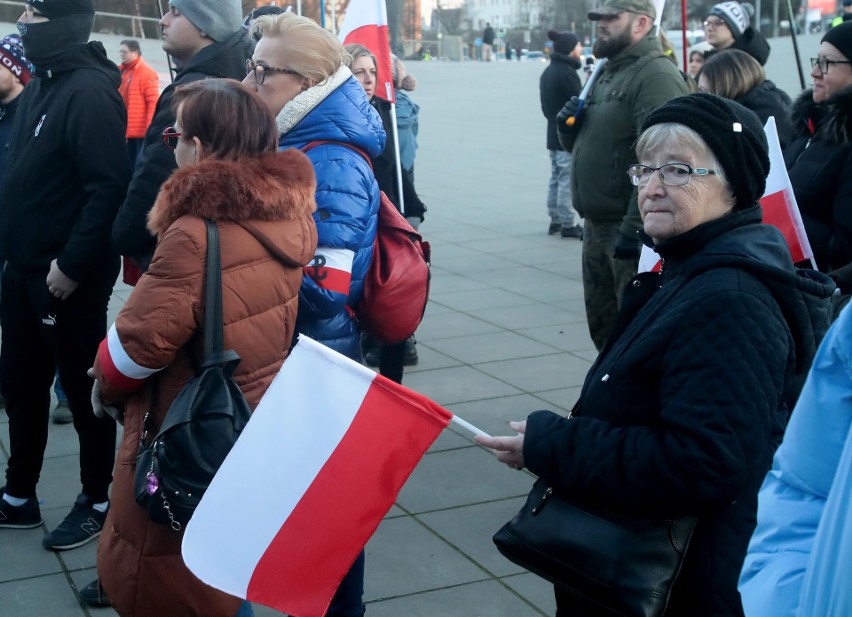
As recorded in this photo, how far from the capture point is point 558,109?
455 inches

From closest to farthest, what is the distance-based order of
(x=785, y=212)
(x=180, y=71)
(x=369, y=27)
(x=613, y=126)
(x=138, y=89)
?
(x=785, y=212)
(x=180, y=71)
(x=613, y=126)
(x=369, y=27)
(x=138, y=89)

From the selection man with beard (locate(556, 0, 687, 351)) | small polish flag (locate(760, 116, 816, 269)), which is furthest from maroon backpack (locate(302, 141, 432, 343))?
man with beard (locate(556, 0, 687, 351))

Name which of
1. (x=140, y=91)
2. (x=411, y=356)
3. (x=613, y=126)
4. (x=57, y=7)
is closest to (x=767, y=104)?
(x=613, y=126)

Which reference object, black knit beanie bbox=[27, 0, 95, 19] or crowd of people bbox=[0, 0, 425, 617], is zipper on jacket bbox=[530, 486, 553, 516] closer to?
crowd of people bbox=[0, 0, 425, 617]

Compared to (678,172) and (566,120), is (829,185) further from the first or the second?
(678,172)

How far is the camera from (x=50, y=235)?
4215mm

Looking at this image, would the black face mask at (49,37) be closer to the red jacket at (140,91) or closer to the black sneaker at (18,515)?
the black sneaker at (18,515)

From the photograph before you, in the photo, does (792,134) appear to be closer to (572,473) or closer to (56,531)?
(572,473)

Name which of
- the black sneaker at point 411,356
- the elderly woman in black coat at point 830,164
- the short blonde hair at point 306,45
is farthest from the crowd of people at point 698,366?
the black sneaker at point 411,356

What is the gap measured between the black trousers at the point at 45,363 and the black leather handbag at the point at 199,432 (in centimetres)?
173

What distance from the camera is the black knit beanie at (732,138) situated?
231 cm

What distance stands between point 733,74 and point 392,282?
3.09m

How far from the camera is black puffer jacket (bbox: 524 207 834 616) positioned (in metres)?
2.08

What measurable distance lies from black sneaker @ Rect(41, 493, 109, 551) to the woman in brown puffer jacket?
1.51 m
